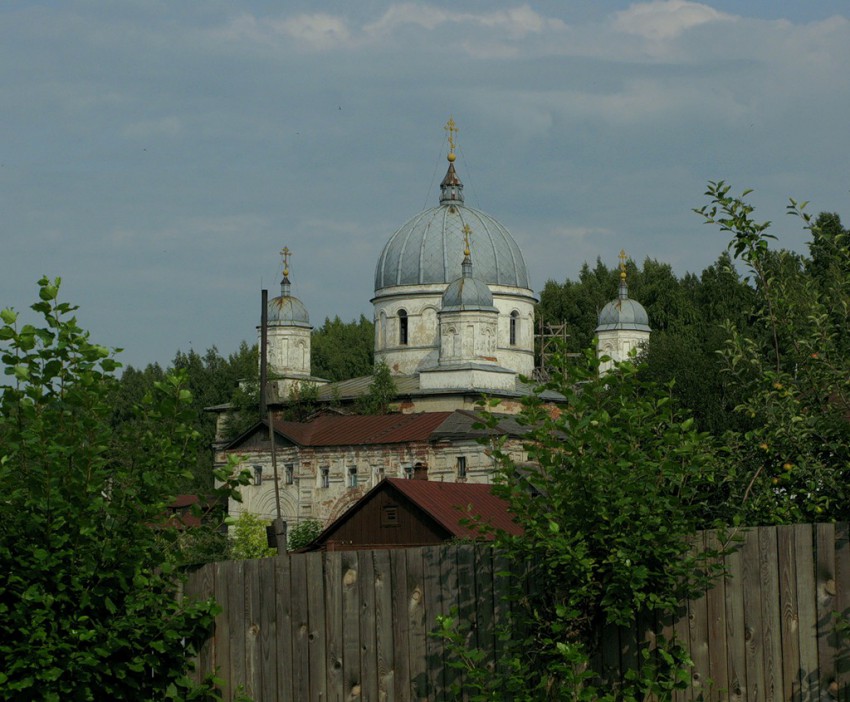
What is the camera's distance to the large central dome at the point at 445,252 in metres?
63.3

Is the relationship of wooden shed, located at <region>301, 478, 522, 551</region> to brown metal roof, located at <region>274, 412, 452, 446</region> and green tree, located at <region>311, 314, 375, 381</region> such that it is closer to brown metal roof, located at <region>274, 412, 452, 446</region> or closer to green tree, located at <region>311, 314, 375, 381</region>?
brown metal roof, located at <region>274, 412, 452, 446</region>

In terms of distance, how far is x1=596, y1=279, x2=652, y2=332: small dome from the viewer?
213ft

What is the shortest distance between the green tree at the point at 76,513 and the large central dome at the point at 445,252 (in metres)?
55.8

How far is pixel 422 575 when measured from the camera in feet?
22.6

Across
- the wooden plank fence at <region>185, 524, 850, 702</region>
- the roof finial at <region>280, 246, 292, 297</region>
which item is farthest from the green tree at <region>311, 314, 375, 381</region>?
the wooden plank fence at <region>185, 524, 850, 702</region>

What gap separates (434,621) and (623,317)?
2312 inches

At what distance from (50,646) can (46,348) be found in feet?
4.11

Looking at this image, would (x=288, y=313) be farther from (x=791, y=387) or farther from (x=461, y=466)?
(x=791, y=387)

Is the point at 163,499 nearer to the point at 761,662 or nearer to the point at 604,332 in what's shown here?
the point at 761,662

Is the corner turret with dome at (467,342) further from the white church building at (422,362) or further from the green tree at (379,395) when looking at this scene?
Result: the green tree at (379,395)

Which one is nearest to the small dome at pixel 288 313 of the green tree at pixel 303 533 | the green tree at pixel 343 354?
the green tree at pixel 303 533

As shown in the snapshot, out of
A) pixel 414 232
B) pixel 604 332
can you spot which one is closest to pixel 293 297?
pixel 414 232

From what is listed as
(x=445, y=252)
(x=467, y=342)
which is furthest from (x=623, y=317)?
(x=467, y=342)

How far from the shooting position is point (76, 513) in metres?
6.72
